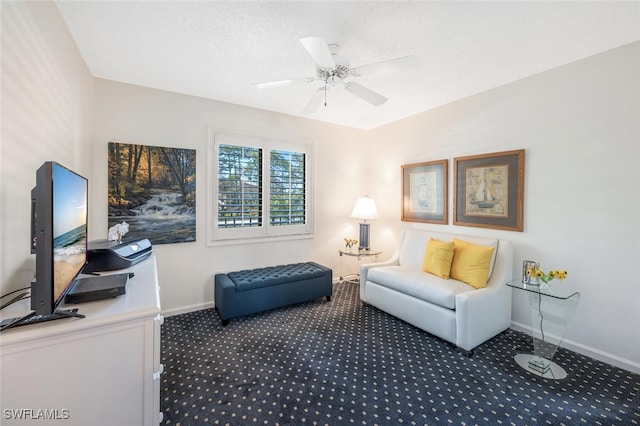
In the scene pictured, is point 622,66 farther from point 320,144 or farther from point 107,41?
point 107,41

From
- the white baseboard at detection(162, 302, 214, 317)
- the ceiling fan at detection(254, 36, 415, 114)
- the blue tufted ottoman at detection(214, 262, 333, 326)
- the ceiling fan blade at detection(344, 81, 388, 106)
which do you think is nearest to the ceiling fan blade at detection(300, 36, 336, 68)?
the ceiling fan at detection(254, 36, 415, 114)

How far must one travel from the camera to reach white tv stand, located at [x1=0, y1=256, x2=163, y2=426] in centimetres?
97

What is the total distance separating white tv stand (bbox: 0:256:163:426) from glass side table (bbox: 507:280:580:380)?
2.75 m

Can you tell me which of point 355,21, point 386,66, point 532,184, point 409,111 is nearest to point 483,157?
point 532,184

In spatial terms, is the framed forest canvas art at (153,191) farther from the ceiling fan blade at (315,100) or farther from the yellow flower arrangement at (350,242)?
the yellow flower arrangement at (350,242)

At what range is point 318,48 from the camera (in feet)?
5.77

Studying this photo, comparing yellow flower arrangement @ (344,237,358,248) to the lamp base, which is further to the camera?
yellow flower arrangement @ (344,237,358,248)

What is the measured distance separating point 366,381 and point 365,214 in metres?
2.44

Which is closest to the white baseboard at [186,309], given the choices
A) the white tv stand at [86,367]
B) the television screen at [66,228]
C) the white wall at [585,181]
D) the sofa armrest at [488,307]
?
the television screen at [66,228]

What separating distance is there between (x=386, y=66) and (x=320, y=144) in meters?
2.32

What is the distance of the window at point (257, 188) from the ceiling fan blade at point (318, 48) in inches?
77.5

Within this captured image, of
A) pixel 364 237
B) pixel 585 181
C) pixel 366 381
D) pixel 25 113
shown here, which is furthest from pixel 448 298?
pixel 25 113

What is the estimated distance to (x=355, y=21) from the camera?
1.94 metres

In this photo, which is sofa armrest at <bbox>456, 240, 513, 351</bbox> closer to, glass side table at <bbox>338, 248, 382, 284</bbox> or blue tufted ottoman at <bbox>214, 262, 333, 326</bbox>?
glass side table at <bbox>338, 248, 382, 284</bbox>
